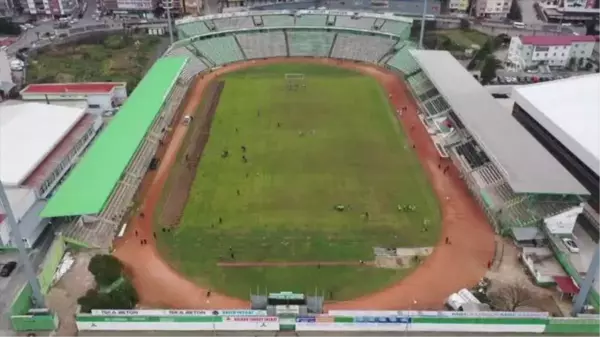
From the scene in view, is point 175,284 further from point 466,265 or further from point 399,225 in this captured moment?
point 466,265

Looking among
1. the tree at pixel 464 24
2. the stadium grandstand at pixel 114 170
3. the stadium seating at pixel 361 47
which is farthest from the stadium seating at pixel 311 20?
the stadium grandstand at pixel 114 170

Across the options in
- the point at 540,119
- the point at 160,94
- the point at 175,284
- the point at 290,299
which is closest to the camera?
the point at 290,299

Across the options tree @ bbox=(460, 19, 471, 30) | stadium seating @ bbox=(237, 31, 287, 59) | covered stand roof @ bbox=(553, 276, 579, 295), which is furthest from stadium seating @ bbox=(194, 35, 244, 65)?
covered stand roof @ bbox=(553, 276, 579, 295)

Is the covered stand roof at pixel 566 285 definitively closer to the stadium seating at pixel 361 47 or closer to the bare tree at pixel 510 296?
the bare tree at pixel 510 296

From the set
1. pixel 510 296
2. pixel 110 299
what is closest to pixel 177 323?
pixel 110 299

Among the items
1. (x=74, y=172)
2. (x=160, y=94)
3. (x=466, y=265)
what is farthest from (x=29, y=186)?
(x=466, y=265)

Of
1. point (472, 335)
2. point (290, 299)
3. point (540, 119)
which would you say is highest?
point (540, 119)
